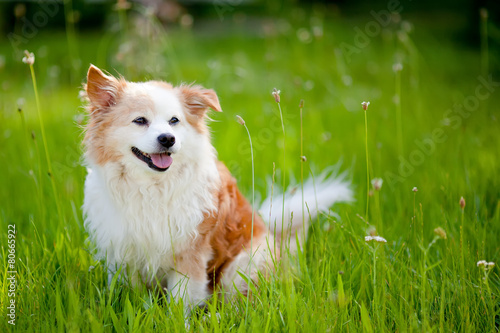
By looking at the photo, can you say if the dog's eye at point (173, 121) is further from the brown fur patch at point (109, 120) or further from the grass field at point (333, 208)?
the grass field at point (333, 208)

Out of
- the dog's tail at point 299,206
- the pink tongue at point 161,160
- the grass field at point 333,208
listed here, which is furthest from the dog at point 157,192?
the dog's tail at point 299,206

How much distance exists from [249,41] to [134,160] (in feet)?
24.1

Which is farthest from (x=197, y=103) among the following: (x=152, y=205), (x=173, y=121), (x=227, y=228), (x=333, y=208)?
(x=333, y=208)

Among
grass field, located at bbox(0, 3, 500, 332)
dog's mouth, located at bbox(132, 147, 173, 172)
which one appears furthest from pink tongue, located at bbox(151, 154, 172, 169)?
grass field, located at bbox(0, 3, 500, 332)

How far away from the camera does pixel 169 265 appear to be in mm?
2504

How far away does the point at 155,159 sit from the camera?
234 cm

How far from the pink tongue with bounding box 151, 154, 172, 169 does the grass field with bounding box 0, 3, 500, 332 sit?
0.62 metres

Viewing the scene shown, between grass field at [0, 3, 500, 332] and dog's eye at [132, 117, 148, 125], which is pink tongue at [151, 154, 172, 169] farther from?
grass field at [0, 3, 500, 332]

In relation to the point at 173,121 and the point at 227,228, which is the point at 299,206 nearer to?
the point at 227,228

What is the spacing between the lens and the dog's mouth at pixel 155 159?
233cm

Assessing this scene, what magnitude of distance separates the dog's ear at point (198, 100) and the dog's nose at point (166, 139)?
35 cm

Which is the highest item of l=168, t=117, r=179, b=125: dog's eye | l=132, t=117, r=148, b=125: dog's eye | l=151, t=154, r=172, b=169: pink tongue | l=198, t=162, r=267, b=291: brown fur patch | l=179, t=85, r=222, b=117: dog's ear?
l=179, t=85, r=222, b=117: dog's ear

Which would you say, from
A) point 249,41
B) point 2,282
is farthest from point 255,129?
point 249,41

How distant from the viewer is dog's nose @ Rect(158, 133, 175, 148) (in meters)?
2.25
